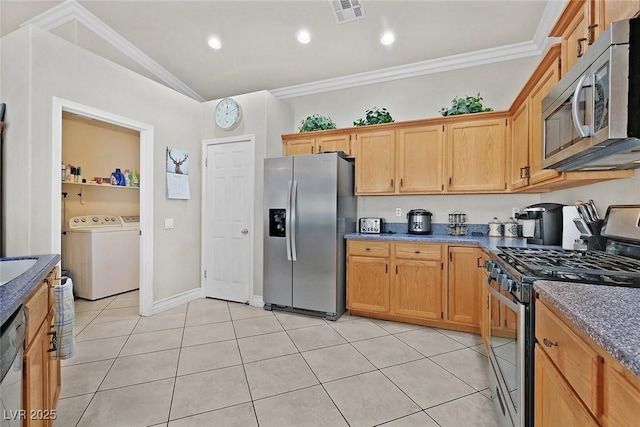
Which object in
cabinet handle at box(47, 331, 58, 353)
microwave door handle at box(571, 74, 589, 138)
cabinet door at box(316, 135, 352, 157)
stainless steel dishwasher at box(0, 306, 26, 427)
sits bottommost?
cabinet handle at box(47, 331, 58, 353)

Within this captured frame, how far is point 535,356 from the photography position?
1191 millimetres

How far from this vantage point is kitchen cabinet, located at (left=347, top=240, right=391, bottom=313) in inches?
122

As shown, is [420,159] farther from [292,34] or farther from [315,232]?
[292,34]

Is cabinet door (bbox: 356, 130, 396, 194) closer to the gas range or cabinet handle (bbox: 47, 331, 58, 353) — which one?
the gas range

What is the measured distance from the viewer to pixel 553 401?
991 millimetres

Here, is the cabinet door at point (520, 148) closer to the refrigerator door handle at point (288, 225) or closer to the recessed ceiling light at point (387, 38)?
the recessed ceiling light at point (387, 38)

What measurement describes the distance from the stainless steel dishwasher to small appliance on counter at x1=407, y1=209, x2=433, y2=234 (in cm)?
321

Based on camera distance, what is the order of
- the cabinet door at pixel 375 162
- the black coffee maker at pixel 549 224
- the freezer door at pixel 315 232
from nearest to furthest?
the black coffee maker at pixel 549 224 → the freezer door at pixel 315 232 → the cabinet door at pixel 375 162

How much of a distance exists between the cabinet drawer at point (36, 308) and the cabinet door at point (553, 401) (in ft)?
5.92

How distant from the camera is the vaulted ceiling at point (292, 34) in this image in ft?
8.89

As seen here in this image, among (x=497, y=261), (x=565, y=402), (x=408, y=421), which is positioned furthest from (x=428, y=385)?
(x=565, y=402)

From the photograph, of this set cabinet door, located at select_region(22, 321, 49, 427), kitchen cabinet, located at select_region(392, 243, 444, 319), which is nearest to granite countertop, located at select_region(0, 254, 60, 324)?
cabinet door, located at select_region(22, 321, 49, 427)

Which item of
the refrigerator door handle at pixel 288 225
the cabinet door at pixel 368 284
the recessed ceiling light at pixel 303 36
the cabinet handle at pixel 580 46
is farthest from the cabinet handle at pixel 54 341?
the recessed ceiling light at pixel 303 36

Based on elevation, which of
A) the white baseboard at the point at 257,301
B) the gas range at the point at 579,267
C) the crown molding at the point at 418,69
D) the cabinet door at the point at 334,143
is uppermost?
the crown molding at the point at 418,69
